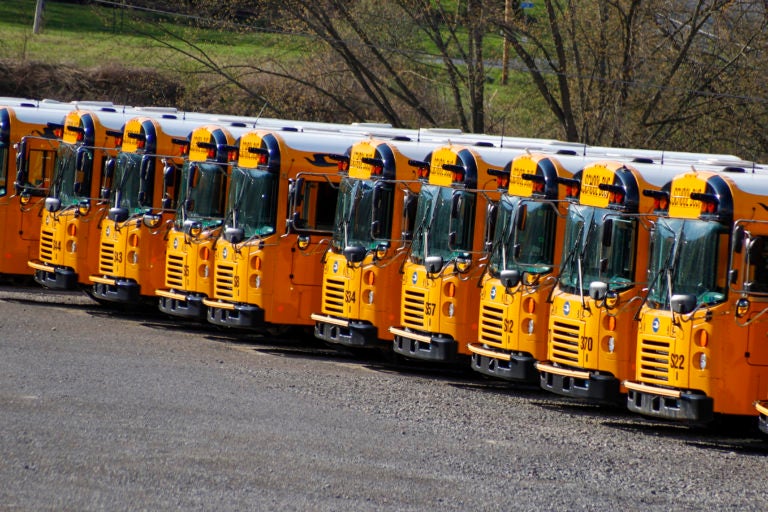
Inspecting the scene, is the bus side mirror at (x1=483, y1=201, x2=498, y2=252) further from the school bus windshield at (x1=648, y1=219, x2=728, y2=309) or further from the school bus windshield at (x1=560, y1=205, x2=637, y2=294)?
the school bus windshield at (x1=648, y1=219, x2=728, y2=309)

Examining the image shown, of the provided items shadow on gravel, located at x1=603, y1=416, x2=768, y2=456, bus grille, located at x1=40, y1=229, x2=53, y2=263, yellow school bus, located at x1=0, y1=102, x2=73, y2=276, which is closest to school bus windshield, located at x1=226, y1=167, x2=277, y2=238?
bus grille, located at x1=40, y1=229, x2=53, y2=263

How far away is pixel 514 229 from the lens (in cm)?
1548

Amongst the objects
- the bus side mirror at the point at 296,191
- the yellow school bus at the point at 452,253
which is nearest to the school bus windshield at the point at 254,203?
the bus side mirror at the point at 296,191

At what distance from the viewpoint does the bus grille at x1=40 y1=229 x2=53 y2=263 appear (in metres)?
21.7

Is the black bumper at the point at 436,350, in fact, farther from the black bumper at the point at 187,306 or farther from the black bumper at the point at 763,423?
the black bumper at the point at 763,423

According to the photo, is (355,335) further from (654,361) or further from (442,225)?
(654,361)

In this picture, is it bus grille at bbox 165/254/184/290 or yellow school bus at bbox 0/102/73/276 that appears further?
yellow school bus at bbox 0/102/73/276

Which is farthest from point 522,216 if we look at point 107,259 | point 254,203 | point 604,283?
point 107,259

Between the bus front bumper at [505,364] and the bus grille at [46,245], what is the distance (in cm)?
876

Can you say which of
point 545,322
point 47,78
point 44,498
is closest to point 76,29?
point 47,78

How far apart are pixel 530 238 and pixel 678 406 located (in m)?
3.20

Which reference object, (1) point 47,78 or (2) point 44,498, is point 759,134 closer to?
(1) point 47,78

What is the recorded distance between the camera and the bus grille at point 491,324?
50.9 feet

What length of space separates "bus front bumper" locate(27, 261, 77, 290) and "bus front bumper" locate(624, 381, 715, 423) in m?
10.9
